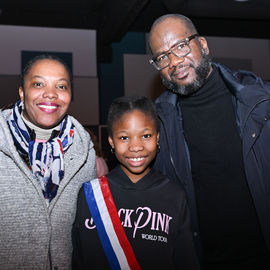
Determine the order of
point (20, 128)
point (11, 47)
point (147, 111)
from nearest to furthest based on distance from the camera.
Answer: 1. point (20, 128)
2. point (147, 111)
3. point (11, 47)

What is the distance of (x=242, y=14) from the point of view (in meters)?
3.92

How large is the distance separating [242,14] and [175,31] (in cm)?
262

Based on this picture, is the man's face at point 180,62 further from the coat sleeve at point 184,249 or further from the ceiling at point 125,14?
the ceiling at point 125,14

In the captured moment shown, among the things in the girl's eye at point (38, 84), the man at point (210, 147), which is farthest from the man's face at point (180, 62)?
the girl's eye at point (38, 84)

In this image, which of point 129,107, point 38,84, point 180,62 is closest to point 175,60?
point 180,62

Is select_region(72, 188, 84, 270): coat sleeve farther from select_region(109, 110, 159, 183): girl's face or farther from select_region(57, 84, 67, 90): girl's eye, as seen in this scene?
select_region(57, 84, 67, 90): girl's eye

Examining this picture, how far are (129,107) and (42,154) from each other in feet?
1.72

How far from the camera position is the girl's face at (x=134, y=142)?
5.18 feet

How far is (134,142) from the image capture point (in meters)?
1.57

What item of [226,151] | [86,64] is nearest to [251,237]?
[226,151]

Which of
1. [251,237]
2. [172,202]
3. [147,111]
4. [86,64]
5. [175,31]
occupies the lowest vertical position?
[251,237]

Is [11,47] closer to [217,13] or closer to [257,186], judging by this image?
[217,13]

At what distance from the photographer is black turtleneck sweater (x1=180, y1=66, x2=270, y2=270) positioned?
5.60ft

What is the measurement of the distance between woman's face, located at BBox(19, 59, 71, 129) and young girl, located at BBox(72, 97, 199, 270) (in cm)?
34
